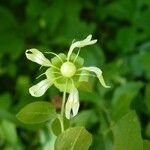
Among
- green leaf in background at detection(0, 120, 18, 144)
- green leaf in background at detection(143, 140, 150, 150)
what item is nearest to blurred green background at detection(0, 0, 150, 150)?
green leaf in background at detection(0, 120, 18, 144)

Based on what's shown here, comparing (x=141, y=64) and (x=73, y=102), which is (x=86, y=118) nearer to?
(x=141, y=64)

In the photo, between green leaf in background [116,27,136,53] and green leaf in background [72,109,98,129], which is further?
green leaf in background [116,27,136,53]

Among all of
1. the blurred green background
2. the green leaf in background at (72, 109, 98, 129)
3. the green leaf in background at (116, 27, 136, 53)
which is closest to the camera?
the green leaf in background at (72, 109, 98, 129)

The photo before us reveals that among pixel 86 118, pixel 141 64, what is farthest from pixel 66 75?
pixel 141 64

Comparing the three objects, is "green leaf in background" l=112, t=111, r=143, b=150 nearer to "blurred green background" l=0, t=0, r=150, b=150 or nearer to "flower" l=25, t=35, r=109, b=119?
"flower" l=25, t=35, r=109, b=119

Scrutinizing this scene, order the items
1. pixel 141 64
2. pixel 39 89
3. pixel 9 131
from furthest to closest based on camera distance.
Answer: pixel 141 64
pixel 9 131
pixel 39 89

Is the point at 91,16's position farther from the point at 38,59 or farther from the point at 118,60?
the point at 38,59

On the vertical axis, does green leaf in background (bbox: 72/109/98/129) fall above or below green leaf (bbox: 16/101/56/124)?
below
